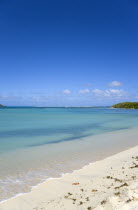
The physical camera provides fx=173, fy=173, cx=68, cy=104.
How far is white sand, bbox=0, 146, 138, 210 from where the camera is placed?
14.7 ft

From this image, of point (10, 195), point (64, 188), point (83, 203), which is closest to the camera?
point (83, 203)

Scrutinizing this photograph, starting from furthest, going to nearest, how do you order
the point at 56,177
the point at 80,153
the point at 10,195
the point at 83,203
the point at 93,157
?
the point at 80,153 → the point at 93,157 → the point at 56,177 → the point at 10,195 → the point at 83,203

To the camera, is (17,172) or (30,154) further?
(30,154)

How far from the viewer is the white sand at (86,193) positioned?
4.49m

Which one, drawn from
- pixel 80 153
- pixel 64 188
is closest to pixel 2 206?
pixel 64 188

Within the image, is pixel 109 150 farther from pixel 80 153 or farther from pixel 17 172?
pixel 17 172

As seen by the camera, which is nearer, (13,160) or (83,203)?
(83,203)

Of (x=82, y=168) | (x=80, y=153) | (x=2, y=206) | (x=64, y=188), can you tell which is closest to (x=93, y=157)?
(x=80, y=153)

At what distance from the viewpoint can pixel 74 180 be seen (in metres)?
6.48

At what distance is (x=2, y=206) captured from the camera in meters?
4.77

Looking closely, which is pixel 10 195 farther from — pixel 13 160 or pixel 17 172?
pixel 13 160

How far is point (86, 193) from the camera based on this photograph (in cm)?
530

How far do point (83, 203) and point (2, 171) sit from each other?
14.1 ft

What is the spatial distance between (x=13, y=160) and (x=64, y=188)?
4240 millimetres
